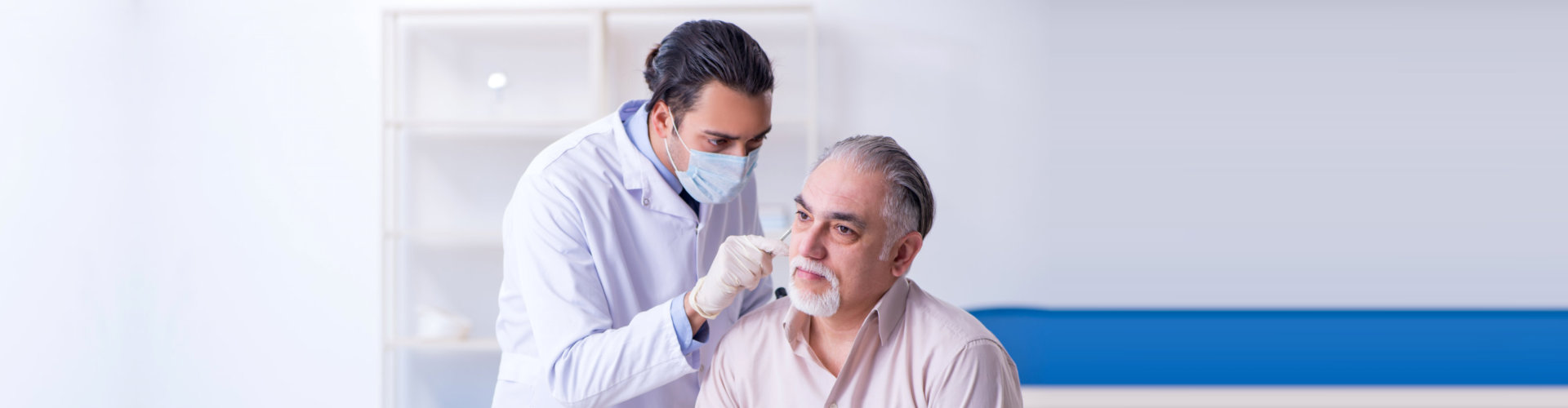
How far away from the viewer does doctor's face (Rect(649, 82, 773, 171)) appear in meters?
1.60

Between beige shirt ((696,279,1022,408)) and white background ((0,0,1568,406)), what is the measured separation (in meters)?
1.08

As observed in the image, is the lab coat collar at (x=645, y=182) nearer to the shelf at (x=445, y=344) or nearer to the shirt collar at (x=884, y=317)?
the shirt collar at (x=884, y=317)

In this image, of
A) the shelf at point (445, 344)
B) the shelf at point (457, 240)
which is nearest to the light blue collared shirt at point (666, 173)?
the shelf at point (445, 344)

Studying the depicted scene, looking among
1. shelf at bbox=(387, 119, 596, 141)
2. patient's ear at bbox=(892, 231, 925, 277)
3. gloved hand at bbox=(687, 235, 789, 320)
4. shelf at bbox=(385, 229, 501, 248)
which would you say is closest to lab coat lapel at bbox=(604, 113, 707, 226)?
gloved hand at bbox=(687, 235, 789, 320)

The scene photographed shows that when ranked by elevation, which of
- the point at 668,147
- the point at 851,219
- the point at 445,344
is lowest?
the point at 445,344

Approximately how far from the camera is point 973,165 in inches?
144

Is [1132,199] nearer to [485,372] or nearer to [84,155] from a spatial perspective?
[485,372]

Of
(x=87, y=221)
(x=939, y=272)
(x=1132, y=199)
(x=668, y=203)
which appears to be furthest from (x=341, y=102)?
(x=1132, y=199)

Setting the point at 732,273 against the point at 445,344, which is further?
the point at 445,344

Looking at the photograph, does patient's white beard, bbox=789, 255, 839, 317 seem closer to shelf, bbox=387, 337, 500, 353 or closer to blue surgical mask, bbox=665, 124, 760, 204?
blue surgical mask, bbox=665, 124, 760, 204

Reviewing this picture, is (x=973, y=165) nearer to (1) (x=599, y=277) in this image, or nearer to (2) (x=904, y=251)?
(2) (x=904, y=251)

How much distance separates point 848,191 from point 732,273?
0.22 metres

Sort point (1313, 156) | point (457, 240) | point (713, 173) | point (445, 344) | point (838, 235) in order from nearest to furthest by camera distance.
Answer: point (838, 235) → point (713, 173) → point (1313, 156) → point (445, 344) → point (457, 240)

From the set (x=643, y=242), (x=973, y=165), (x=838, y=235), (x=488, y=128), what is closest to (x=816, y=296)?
(x=838, y=235)
